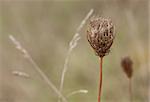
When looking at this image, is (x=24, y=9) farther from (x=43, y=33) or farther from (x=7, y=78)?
(x=7, y=78)

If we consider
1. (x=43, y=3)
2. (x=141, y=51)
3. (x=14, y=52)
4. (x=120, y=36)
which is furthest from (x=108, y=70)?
(x=43, y=3)

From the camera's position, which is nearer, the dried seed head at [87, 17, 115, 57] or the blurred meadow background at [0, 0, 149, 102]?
the dried seed head at [87, 17, 115, 57]

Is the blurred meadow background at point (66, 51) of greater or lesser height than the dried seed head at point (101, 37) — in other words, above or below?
above

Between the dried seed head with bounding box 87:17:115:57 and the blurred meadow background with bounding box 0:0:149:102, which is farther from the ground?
the blurred meadow background with bounding box 0:0:149:102

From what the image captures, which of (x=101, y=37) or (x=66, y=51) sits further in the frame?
(x=66, y=51)

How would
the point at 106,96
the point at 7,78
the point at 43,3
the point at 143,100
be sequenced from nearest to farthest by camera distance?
1. the point at 143,100
2. the point at 106,96
3. the point at 7,78
4. the point at 43,3

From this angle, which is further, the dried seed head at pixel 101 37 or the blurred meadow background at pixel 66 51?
the blurred meadow background at pixel 66 51

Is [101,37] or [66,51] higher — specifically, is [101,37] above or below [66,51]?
below

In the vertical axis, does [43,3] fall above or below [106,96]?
above
